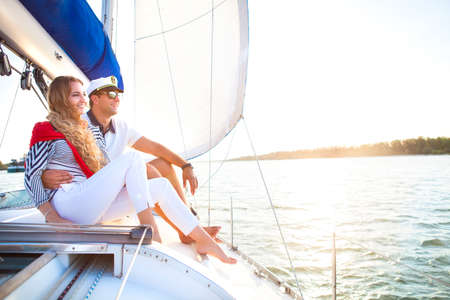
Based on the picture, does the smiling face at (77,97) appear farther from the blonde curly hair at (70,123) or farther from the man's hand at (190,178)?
the man's hand at (190,178)

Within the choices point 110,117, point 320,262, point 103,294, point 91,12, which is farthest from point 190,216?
point 320,262

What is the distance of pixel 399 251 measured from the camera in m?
4.38

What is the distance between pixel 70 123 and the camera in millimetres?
1362

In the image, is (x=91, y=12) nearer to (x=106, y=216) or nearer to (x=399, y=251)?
(x=106, y=216)

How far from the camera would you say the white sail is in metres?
2.58

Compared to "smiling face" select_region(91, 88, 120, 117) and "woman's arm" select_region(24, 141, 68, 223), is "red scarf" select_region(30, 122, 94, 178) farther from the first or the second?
"smiling face" select_region(91, 88, 120, 117)

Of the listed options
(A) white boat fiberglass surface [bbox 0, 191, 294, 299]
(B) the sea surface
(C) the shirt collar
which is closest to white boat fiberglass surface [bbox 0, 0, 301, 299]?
(A) white boat fiberglass surface [bbox 0, 191, 294, 299]

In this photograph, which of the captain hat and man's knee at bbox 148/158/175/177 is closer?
the captain hat

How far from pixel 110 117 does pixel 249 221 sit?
500 centimetres

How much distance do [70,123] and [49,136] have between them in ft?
0.40

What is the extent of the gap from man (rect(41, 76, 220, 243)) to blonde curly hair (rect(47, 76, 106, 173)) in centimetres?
18

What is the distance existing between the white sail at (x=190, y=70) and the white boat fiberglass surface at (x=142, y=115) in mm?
11

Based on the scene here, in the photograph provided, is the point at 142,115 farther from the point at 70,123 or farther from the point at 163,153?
the point at 70,123

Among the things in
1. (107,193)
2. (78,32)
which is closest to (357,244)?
(107,193)
